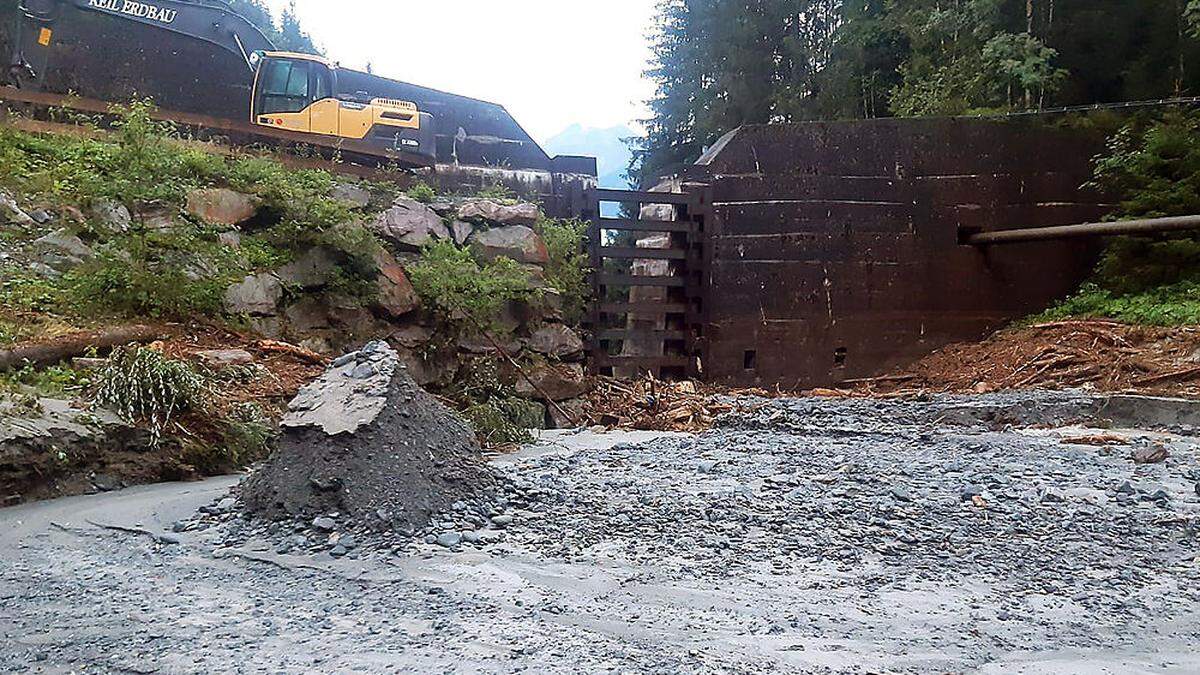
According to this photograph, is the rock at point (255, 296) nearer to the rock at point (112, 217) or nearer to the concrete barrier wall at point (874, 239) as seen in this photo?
the rock at point (112, 217)

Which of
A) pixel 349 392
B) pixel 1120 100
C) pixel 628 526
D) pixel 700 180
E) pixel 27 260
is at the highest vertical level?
pixel 1120 100

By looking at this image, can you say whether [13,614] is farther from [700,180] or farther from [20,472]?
[700,180]

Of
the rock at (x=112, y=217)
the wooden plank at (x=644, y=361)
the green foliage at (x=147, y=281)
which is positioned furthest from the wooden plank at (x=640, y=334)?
the rock at (x=112, y=217)

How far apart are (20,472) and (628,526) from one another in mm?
2987

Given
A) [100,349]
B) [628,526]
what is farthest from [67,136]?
[628,526]

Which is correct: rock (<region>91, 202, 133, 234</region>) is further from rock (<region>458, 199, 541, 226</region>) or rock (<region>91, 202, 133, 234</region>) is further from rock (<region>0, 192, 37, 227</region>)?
rock (<region>458, 199, 541, 226</region>)

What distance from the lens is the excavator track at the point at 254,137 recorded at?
8.73m

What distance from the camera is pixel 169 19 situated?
10.8 metres

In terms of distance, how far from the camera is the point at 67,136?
8.39 metres

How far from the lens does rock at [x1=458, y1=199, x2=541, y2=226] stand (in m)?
8.84

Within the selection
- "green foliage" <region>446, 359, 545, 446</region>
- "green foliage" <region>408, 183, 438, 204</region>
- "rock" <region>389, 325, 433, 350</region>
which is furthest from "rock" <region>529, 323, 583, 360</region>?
"green foliage" <region>408, 183, 438, 204</region>

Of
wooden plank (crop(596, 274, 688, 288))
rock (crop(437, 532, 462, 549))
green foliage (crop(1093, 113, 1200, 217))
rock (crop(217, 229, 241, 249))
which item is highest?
green foliage (crop(1093, 113, 1200, 217))

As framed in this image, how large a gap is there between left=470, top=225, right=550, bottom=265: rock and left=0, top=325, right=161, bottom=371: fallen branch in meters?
3.21

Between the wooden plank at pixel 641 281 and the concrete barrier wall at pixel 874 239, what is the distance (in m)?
0.42
